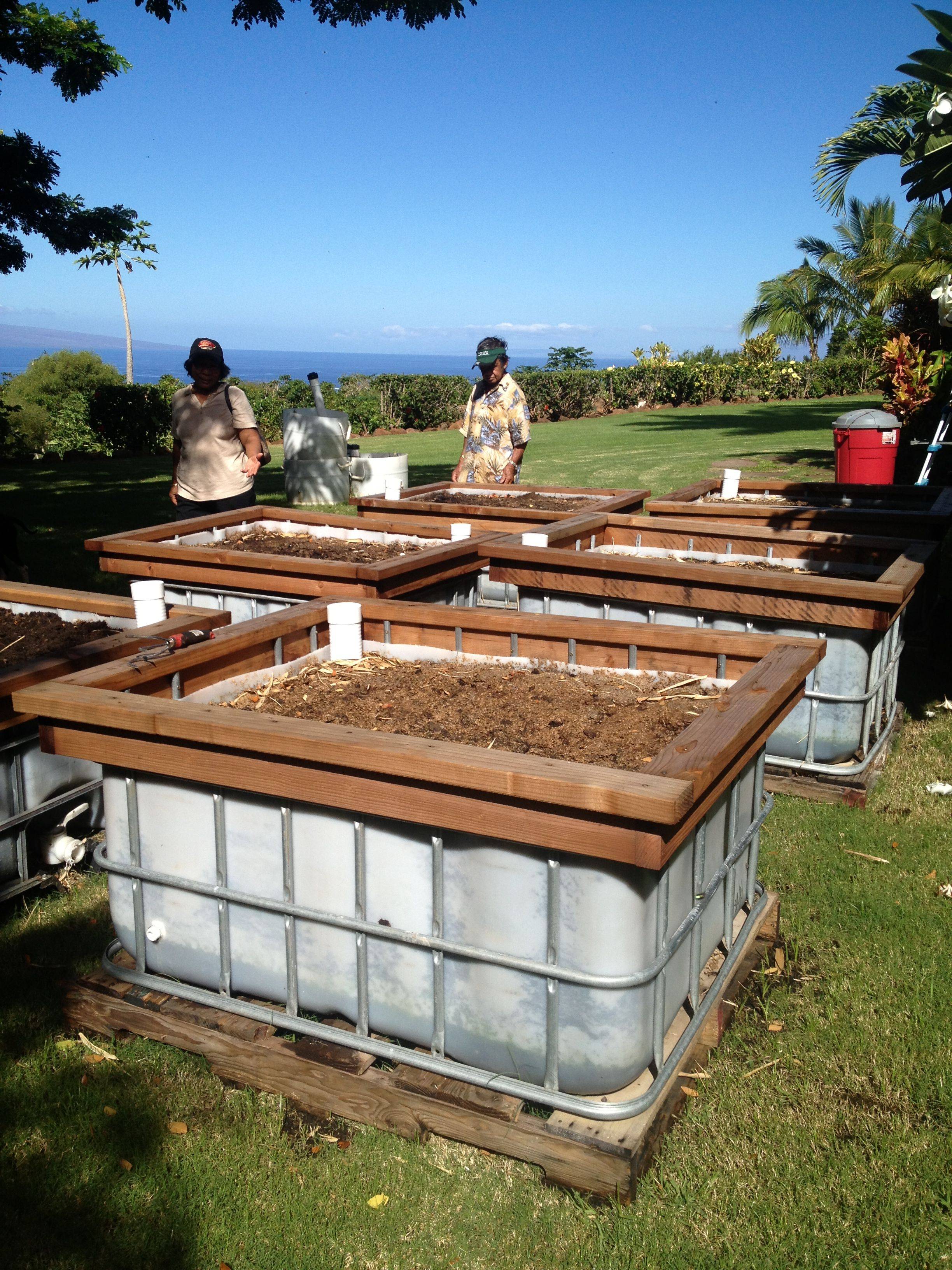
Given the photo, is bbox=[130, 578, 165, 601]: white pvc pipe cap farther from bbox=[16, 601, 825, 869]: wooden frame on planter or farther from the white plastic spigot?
the white plastic spigot

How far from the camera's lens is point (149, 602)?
13.3 ft

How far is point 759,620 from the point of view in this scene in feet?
15.3

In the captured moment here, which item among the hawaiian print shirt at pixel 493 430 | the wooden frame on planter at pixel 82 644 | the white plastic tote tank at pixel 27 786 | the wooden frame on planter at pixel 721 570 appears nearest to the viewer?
the wooden frame on planter at pixel 82 644

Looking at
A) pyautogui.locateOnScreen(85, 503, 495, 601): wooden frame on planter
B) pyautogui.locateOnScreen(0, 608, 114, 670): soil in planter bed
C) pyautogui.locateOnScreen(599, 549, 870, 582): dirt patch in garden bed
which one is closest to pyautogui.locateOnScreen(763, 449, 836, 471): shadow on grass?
pyautogui.locateOnScreen(599, 549, 870, 582): dirt patch in garden bed

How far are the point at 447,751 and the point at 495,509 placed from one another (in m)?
4.85

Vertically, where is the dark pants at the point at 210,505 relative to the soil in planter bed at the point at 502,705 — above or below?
above

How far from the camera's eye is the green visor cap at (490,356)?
798cm

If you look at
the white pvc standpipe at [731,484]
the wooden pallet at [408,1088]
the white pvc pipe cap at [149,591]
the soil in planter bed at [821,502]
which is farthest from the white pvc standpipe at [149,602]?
the white pvc standpipe at [731,484]

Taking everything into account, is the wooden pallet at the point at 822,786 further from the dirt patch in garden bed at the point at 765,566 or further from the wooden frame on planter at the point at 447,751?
the wooden frame on planter at the point at 447,751

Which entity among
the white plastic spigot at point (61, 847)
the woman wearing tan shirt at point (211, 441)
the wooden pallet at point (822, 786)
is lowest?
the wooden pallet at point (822, 786)

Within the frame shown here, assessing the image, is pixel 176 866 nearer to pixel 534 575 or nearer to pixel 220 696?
pixel 220 696

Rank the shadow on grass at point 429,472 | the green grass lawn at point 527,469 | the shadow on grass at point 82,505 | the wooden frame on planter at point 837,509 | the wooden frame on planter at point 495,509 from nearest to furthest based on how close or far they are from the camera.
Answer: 1. the wooden frame on planter at point 837,509
2. the wooden frame on planter at point 495,509
3. the shadow on grass at point 82,505
4. the green grass lawn at point 527,469
5. the shadow on grass at point 429,472

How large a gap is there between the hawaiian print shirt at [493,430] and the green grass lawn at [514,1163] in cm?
538

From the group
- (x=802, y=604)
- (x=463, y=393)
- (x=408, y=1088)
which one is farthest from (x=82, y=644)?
(x=463, y=393)
